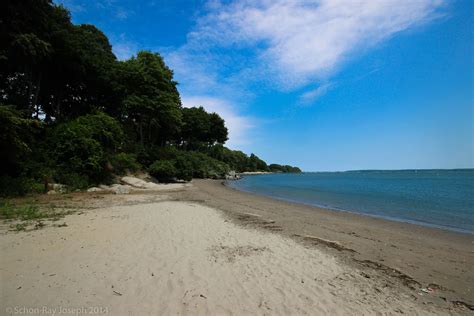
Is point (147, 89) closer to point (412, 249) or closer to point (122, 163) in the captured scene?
point (122, 163)

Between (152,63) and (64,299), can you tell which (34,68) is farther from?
(64,299)

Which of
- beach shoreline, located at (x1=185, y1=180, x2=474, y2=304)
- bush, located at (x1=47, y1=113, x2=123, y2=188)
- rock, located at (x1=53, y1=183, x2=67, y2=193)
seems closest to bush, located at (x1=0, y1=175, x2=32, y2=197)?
rock, located at (x1=53, y1=183, x2=67, y2=193)

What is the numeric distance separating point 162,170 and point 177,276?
26.4m

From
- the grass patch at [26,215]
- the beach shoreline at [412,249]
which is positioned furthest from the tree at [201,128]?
the beach shoreline at [412,249]

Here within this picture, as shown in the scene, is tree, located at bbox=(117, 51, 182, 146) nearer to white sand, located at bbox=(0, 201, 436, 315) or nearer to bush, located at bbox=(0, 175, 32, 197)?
bush, located at bbox=(0, 175, 32, 197)

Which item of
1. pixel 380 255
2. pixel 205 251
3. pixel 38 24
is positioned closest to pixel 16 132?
pixel 38 24

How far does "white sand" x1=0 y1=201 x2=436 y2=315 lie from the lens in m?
3.84

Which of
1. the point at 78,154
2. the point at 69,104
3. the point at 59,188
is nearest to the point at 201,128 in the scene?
the point at 69,104

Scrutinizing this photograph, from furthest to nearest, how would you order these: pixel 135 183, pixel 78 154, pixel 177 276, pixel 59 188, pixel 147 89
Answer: pixel 147 89 → pixel 135 183 → pixel 78 154 → pixel 59 188 → pixel 177 276

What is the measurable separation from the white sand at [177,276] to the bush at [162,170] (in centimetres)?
2263

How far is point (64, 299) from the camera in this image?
3.79 metres

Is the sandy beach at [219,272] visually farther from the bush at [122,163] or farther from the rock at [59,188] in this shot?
the bush at [122,163]

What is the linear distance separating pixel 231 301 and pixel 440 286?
447 centimetres

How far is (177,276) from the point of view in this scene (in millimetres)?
4742
